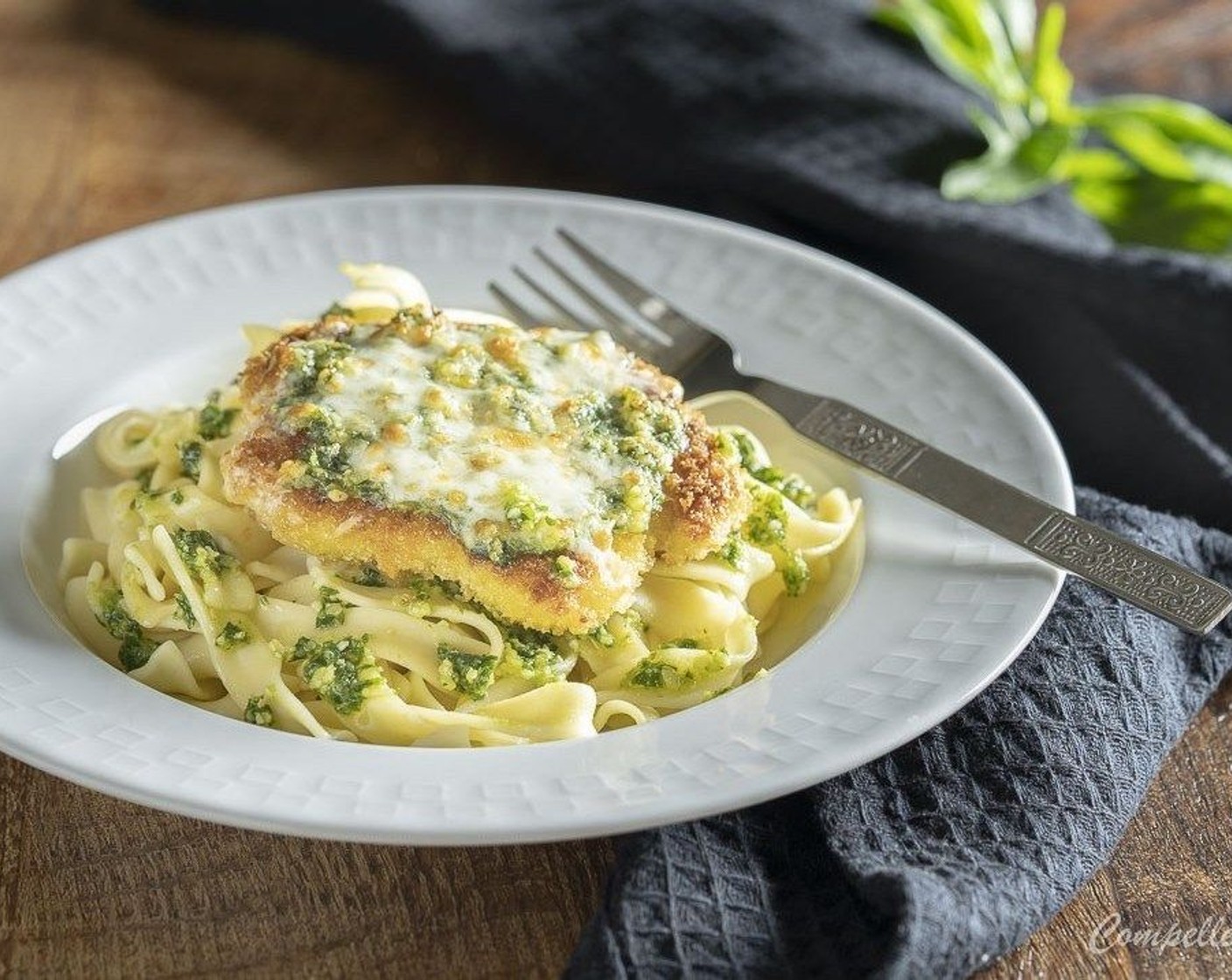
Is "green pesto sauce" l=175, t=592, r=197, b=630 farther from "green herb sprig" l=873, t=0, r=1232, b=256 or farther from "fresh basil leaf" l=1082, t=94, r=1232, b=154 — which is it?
"fresh basil leaf" l=1082, t=94, r=1232, b=154

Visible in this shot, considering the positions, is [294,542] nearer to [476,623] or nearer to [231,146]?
[476,623]

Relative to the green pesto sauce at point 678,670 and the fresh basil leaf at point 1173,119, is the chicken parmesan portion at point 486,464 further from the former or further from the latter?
the fresh basil leaf at point 1173,119

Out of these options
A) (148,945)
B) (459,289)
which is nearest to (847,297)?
(459,289)

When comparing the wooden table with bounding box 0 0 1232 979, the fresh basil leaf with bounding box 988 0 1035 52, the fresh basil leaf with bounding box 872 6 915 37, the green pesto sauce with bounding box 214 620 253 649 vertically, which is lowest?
the wooden table with bounding box 0 0 1232 979

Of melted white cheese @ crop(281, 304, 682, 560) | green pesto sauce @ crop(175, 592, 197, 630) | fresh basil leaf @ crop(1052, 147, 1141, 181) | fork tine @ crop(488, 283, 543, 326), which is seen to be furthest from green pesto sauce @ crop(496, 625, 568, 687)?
fresh basil leaf @ crop(1052, 147, 1141, 181)

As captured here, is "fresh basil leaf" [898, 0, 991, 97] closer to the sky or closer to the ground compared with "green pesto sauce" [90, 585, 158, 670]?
closer to the sky

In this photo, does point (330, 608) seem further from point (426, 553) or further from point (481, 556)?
point (481, 556)

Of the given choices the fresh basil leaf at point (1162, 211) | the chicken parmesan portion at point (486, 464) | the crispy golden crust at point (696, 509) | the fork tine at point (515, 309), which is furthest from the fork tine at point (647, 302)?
the fresh basil leaf at point (1162, 211)
